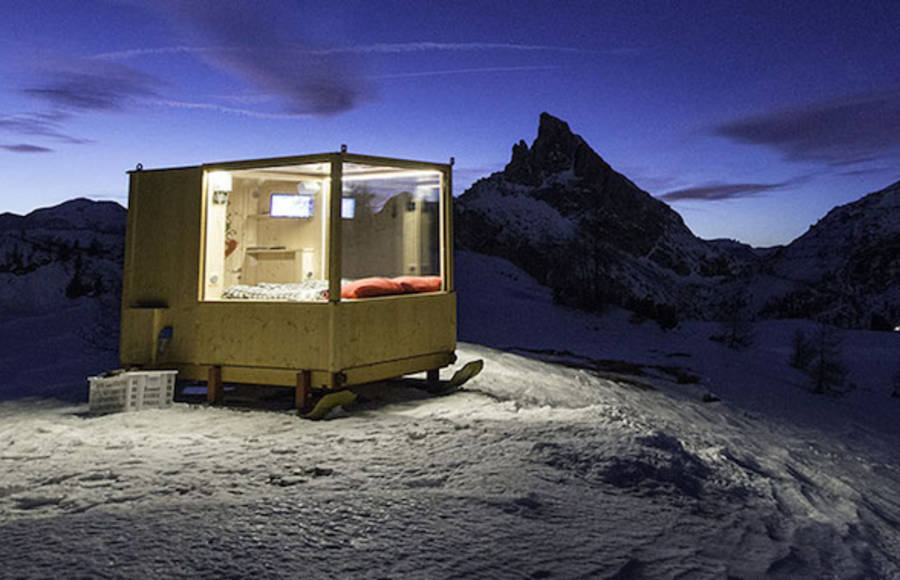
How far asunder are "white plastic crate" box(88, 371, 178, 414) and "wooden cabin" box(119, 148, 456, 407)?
0.42 m

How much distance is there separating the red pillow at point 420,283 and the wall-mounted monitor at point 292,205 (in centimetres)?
153

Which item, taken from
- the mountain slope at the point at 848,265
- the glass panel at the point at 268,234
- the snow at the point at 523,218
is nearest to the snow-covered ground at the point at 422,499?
the glass panel at the point at 268,234

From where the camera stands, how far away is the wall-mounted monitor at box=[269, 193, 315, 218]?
7.05 metres

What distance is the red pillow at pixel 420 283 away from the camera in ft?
21.4

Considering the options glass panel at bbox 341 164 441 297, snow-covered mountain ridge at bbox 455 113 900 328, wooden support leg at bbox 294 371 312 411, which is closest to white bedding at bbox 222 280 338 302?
glass panel at bbox 341 164 441 297

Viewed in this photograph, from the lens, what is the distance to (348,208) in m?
6.06

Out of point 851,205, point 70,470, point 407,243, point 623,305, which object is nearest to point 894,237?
point 851,205

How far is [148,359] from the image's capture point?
6289mm

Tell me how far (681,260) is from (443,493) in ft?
277

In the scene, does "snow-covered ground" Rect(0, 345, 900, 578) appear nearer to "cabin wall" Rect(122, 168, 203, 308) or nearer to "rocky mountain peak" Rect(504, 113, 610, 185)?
"cabin wall" Rect(122, 168, 203, 308)

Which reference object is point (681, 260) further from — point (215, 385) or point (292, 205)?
point (215, 385)

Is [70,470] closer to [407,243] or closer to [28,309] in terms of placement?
[407,243]

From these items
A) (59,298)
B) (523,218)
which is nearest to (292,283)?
(59,298)

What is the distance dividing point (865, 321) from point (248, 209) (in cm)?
4191
